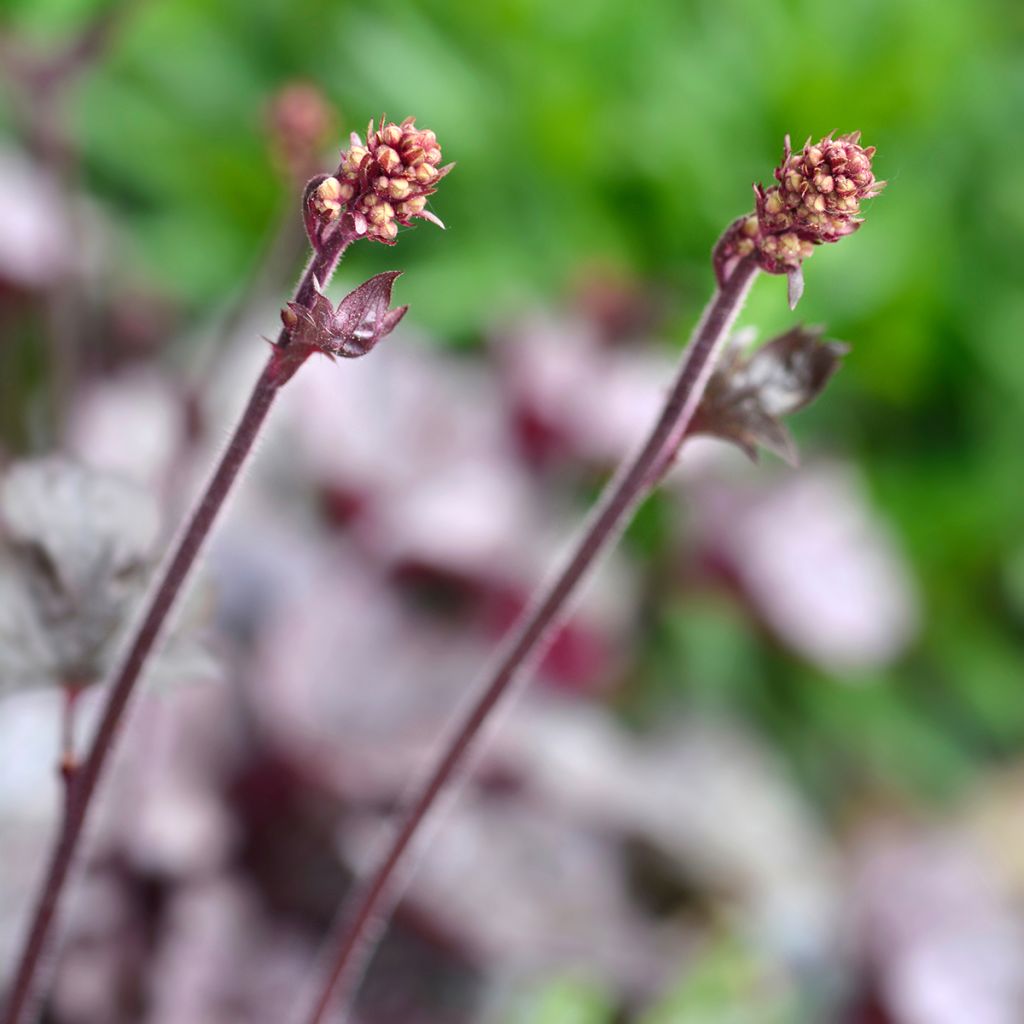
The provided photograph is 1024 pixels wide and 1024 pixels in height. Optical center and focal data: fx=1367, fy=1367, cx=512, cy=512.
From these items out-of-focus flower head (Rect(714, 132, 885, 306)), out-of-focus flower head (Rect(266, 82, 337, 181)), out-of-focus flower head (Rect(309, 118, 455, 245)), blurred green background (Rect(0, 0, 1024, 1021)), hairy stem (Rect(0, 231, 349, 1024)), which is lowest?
hairy stem (Rect(0, 231, 349, 1024))

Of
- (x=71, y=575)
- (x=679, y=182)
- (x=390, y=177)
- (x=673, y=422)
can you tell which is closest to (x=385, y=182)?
(x=390, y=177)

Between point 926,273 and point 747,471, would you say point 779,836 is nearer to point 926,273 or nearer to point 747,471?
point 747,471

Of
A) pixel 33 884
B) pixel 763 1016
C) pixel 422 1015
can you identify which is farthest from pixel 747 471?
pixel 33 884

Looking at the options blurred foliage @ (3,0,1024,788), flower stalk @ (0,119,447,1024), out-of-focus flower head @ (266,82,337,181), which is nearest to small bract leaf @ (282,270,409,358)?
flower stalk @ (0,119,447,1024)

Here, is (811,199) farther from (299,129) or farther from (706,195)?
(706,195)

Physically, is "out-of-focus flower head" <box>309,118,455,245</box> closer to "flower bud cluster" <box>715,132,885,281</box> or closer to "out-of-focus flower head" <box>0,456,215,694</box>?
"flower bud cluster" <box>715,132,885,281</box>
